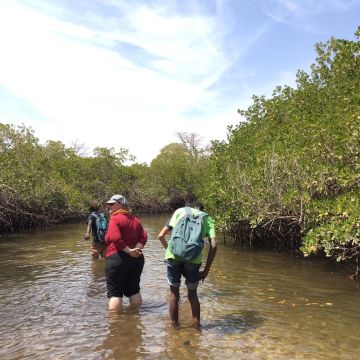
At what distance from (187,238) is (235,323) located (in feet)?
5.54

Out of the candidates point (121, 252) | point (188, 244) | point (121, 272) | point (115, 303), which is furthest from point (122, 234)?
point (188, 244)

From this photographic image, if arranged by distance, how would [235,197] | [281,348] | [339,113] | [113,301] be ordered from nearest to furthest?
1. [281,348]
2. [113,301]
3. [339,113]
4. [235,197]

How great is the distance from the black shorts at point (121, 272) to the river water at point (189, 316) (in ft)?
1.66

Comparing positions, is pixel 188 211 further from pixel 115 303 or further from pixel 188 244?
pixel 115 303

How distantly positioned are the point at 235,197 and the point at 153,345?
25.1 feet

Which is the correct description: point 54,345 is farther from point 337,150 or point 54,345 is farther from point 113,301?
point 337,150

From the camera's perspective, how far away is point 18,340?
5.24 metres

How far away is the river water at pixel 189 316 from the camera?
488 cm

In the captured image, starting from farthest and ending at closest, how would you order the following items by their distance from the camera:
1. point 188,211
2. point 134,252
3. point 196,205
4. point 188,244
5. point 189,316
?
point 189,316 < point 134,252 < point 196,205 < point 188,211 < point 188,244

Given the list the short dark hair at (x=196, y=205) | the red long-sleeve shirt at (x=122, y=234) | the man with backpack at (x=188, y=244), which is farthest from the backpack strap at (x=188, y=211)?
the red long-sleeve shirt at (x=122, y=234)

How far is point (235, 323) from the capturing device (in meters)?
5.84

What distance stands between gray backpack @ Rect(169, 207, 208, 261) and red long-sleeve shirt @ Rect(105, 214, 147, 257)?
805 millimetres

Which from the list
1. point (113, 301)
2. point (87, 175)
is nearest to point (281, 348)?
point (113, 301)

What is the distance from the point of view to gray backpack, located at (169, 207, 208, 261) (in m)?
5.03
